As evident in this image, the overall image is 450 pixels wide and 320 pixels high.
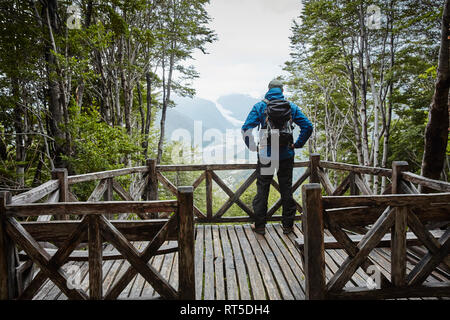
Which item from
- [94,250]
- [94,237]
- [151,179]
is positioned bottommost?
[94,250]

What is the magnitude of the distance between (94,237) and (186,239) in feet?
2.44

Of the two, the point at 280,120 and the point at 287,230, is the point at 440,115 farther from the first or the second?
the point at 287,230

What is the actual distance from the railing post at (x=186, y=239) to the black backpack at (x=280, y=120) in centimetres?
219

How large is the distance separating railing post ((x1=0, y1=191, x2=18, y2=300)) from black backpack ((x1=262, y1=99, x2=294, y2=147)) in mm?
3176

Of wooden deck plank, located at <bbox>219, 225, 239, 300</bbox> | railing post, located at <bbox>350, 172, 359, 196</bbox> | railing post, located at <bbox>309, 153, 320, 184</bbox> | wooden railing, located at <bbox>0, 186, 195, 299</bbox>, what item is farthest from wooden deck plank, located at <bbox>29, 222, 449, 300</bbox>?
railing post, located at <bbox>309, 153, 320, 184</bbox>

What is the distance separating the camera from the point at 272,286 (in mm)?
2820

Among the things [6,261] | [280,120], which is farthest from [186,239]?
[280,120]

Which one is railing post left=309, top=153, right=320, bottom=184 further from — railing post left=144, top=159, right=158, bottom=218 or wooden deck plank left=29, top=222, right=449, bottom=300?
railing post left=144, top=159, right=158, bottom=218

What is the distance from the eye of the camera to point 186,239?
6.81ft

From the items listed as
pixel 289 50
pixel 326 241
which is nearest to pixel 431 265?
pixel 326 241
